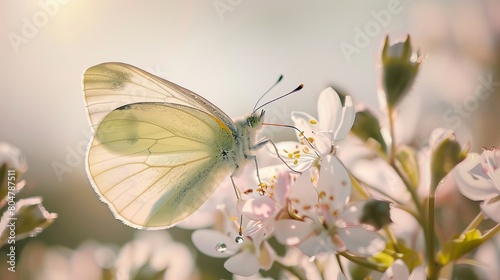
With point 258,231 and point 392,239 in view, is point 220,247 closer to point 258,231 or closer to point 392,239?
point 258,231

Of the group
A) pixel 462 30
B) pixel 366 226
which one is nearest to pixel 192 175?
pixel 366 226

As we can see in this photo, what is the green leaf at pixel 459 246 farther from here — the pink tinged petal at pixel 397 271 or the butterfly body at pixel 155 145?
the butterfly body at pixel 155 145

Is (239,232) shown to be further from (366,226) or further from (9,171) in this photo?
(9,171)

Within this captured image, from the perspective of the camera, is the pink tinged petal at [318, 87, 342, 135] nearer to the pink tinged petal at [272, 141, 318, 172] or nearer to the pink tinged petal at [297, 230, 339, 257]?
the pink tinged petal at [272, 141, 318, 172]

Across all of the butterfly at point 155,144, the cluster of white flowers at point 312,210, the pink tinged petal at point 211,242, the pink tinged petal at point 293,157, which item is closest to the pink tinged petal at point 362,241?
the cluster of white flowers at point 312,210

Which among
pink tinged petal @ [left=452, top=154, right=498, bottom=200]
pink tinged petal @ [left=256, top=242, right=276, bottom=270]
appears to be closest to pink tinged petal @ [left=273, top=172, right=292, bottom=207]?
pink tinged petal @ [left=256, top=242, right=276, bottom=270]

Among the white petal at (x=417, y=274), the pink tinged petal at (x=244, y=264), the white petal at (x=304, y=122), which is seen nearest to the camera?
the white petal at (x=417, y=274)
